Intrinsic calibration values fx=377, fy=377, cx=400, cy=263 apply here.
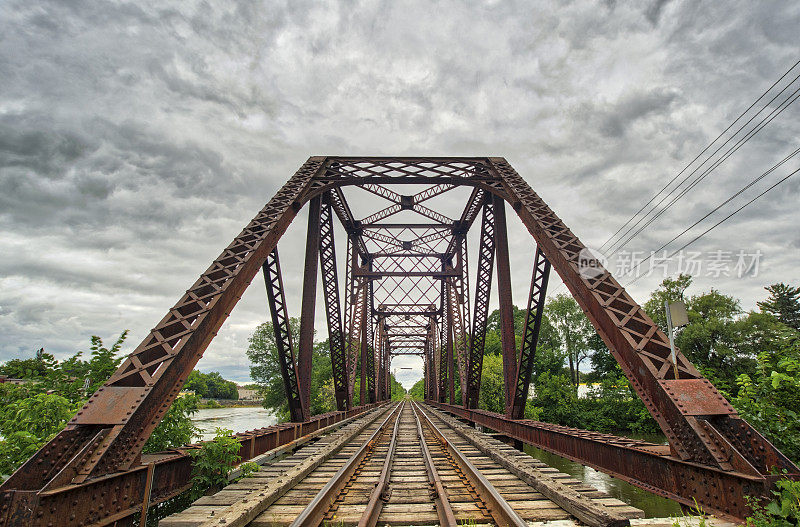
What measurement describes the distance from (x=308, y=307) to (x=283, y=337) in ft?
6.43

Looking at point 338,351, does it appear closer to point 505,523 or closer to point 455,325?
point 455,325

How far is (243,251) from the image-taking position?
23.4 ft

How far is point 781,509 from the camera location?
3.07 metres

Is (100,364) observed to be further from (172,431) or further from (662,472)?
(662,472)

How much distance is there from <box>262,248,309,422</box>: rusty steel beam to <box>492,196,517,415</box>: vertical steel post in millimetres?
5228

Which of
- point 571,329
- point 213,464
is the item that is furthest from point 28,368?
point 571,329

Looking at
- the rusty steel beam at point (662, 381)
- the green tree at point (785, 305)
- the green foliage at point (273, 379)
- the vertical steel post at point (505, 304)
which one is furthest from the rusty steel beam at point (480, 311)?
the green tree at point (785, 305)

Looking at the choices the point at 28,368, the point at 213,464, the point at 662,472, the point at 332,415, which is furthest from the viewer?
the point at 332,415

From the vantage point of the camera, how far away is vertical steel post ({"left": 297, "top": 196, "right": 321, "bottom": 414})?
32.5 ft

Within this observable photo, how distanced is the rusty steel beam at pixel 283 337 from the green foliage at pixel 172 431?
1.97m

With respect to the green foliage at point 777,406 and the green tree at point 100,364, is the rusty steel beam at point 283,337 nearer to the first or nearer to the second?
the green tree at point 100,364

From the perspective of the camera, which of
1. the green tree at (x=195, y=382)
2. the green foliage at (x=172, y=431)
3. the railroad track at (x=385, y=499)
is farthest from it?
the green tree at (x=195, y=382)

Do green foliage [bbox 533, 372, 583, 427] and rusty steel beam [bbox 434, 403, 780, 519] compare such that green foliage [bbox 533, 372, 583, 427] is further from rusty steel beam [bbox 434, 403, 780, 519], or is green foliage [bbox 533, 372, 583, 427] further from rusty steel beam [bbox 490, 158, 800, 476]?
rusty steel beam [bbox 490, 158, 800, 476]

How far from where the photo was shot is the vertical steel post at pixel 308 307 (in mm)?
9906
